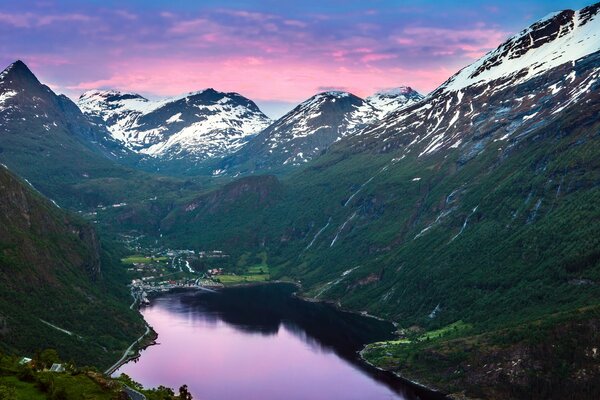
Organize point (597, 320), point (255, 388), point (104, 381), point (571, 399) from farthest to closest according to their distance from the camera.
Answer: point (255, 388) → point (597, 320) → point (571, 399) → point (104, 381)

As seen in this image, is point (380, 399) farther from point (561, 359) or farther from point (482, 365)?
point (561, 359)

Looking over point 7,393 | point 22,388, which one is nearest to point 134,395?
point 22,388

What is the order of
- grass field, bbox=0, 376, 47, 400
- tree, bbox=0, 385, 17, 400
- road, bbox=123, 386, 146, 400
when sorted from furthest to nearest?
road, bbox=123, 386, 146, 400, grass field, bbox=0, 376, 47, 400, tree, bbox=0, 385, 17, 400

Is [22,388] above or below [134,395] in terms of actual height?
above

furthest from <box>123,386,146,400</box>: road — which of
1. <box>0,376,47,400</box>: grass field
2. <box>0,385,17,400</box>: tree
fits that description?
<box>0,385,17,400</box>: tree

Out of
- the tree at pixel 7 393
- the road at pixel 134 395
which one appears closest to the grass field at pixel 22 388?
the tree at pixel 7 393

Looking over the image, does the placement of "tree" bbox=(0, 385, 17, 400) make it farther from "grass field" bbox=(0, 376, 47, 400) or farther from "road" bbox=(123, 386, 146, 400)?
"road" bbox=(123, 386, 146, 400)

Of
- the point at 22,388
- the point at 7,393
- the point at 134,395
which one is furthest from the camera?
the point at 134,395

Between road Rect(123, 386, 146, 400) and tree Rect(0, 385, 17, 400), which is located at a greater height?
tree Rect(0, 385, 17, 400)

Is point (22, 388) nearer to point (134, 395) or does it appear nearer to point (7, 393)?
point (7, 393)

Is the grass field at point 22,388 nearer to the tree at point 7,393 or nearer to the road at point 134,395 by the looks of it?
the tree at point 7,393

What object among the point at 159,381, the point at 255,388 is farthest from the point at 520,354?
the point at 159,381
